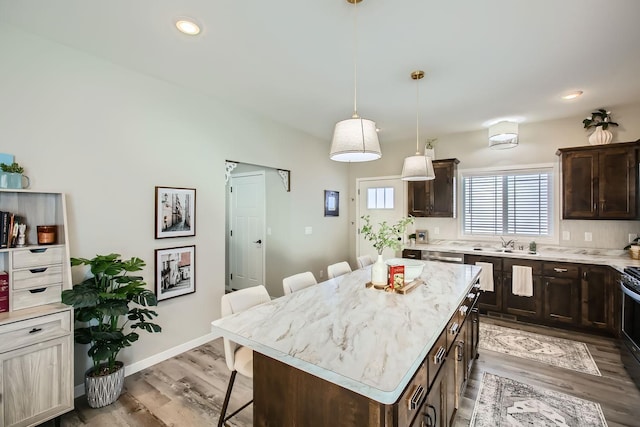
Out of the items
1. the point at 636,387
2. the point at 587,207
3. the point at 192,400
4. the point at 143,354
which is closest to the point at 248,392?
the point at 192,400

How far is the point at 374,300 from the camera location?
190 cm

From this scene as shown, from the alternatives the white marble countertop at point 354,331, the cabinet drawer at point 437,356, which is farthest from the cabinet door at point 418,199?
the cabinet drawer at point 437,356

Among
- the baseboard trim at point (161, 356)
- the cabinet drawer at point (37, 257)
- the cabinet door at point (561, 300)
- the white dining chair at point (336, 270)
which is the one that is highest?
the cabinet drawer at point (37, 257)

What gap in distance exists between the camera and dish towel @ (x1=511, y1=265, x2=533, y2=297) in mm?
3739

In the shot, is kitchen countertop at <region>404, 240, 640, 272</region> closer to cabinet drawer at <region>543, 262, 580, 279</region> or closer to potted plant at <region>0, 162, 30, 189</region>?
cabinet drawer at <region>543, 262, 580, 279</region>

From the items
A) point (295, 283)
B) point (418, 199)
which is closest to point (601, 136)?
point (418, 199)

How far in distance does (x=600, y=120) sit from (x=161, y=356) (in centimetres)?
585

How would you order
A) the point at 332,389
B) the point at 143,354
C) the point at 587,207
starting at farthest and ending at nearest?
the point at 587,207
the point at 143,354
the point at 332,389

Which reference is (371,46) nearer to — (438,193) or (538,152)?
(438,193)

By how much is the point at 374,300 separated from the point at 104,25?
2705 mm

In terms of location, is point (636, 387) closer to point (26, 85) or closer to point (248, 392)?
point (248, 392)

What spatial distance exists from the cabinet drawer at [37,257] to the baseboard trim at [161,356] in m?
1.11

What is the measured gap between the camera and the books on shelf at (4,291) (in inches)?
73.4

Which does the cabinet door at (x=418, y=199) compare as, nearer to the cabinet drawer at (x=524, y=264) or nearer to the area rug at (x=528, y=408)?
the cabinet drawer at (x=524, y=264)
